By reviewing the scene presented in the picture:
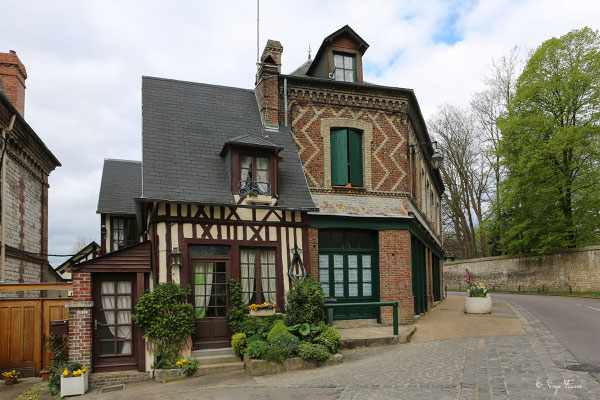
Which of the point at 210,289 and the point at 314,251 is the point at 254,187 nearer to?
the point at 210,289

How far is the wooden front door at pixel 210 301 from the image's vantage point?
32.6ft

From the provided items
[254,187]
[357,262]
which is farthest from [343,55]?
[357,262]

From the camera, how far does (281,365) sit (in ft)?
29.0

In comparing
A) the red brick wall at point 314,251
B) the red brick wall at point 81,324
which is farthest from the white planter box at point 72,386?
the red brick wall at point 314,251

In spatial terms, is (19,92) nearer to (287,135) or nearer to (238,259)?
(287,135)

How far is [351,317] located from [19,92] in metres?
13.2

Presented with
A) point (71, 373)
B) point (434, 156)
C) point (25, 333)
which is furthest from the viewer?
point (434, 156)

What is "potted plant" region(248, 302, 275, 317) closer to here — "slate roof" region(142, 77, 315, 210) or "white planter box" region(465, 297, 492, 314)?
"slate roof" region(142, 77, 315, 210)

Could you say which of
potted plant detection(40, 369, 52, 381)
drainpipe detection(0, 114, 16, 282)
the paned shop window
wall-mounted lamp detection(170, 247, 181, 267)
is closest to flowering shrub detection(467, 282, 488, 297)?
wall-mounted lamp detection(170, 247, 181, 267)

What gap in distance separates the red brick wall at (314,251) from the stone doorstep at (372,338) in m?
1.64

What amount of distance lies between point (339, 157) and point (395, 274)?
11.3 ft

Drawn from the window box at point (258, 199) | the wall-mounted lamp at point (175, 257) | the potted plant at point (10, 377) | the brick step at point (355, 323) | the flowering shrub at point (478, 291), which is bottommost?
the potted plant at point (10, 377)

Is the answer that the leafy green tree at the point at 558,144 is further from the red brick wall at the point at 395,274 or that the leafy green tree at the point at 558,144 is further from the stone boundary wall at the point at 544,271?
the red brick wall at the point at 395,274

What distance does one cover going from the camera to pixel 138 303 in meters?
9.44
